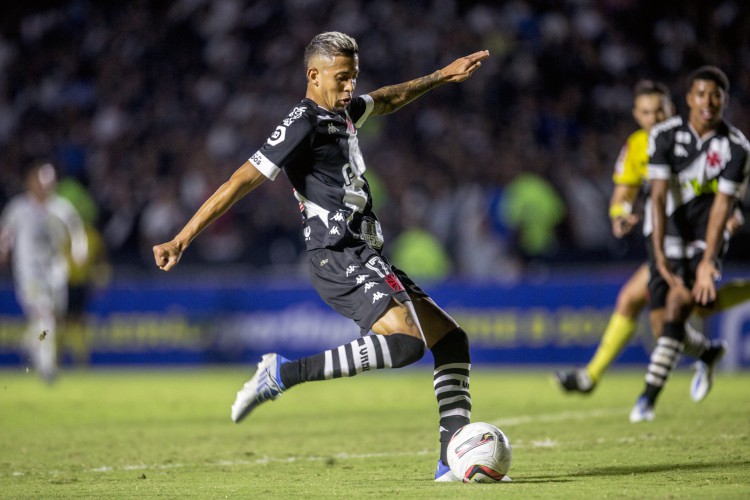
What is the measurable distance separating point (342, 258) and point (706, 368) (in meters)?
4.80

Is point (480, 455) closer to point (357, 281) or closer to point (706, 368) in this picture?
point (357, 281)

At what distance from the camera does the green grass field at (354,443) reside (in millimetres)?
5816

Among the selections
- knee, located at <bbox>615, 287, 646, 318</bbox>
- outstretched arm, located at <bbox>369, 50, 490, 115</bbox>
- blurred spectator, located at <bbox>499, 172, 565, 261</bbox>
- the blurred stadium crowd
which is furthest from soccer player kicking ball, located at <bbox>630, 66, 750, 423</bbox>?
blurred spectator, located at <bbox>499, 172, 565, 261</bbox>

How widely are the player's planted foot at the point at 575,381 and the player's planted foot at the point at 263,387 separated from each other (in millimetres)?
4265

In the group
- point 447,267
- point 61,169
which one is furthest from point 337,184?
point 61,169

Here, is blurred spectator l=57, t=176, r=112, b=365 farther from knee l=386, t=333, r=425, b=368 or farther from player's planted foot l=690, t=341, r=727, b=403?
knee l=386, t=333, r=425, b=368

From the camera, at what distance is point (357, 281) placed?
5938 mm

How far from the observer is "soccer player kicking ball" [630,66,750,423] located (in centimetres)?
850

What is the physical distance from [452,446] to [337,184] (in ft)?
4.84

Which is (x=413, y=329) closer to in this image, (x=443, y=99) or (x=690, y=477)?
(x=690, y=477)

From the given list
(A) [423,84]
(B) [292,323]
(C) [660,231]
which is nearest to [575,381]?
(C) [660,231]

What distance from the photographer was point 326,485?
5.94 meters

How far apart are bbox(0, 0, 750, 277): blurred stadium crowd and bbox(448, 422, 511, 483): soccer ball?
10.2 meters

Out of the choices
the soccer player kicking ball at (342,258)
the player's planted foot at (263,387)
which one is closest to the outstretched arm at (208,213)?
the soccer player kicking ball at (342,258)
